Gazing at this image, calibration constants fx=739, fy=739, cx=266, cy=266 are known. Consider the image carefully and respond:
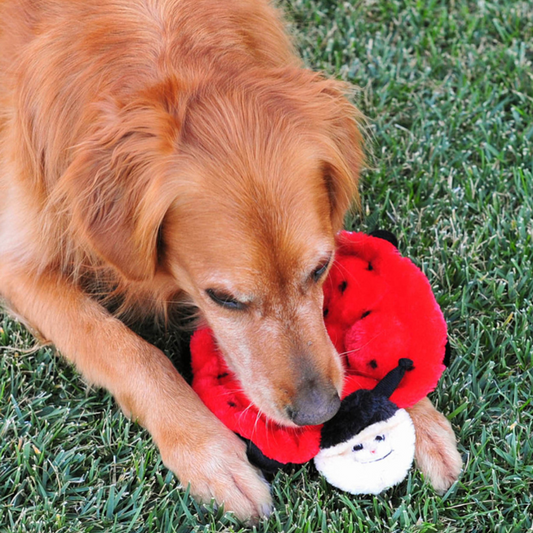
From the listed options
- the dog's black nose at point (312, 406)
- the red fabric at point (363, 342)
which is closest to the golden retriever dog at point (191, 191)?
the dog's black nose at point (312, 406)

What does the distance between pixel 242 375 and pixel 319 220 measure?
2.21 feet

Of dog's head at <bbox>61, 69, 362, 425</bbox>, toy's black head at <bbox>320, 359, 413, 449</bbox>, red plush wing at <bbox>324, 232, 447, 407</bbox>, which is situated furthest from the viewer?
red plush wing at <bbox>324, 232, 447, 407</bbox>

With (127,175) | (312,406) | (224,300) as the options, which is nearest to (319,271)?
(224,300)

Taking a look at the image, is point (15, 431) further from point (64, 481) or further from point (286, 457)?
point (286, 457)

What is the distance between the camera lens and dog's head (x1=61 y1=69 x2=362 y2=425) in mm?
2580

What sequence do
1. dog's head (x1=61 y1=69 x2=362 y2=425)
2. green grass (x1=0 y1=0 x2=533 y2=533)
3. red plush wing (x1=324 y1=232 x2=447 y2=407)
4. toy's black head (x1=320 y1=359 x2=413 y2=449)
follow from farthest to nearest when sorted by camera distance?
red plush wing (x1=324 y1=232 x2=447 y2=407) < green grass (x1=0 y1=0 x2=533 y2=533) < toy's black head (x1=320 y1=359 x2=413 y2=449) < dog's head (x1=61 y1=69 x2=362 y2=425)

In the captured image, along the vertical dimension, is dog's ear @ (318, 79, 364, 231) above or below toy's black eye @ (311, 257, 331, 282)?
above

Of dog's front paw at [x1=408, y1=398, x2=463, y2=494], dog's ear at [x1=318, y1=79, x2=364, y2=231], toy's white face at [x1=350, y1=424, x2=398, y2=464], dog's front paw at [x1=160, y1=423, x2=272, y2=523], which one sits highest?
dog's ear at [x1=318, y1=79, x2=364, y2=231]

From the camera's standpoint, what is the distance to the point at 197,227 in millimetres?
2668

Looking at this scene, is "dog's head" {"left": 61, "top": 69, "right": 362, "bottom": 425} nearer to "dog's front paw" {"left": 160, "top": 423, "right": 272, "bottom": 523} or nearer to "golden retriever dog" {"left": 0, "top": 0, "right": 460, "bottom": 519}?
"golden retriever dog" {"left": 0, "top": 0, "right": 460, "bottom": 519}

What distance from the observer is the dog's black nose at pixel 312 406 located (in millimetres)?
2656

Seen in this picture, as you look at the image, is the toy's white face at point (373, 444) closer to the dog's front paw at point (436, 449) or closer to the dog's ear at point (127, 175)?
the dog's front paw at point (436, 449)

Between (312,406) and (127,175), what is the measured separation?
1.07 metres

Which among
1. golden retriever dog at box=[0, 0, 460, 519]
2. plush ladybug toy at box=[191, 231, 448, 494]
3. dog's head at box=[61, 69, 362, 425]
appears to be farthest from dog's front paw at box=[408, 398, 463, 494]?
dog's head at box=[61, 69, 362, 425]
